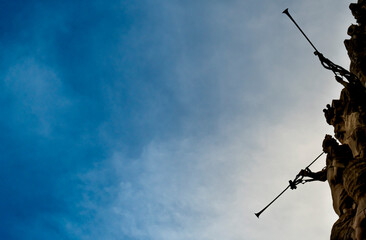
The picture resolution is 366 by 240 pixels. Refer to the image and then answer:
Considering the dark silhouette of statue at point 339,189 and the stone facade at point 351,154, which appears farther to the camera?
the dark silhouette of statue at point 339,189

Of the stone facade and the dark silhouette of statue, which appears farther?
the dark silhouette of statue

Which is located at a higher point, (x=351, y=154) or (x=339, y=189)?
(x=351, y=154)

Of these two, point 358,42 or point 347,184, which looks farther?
point 358,42

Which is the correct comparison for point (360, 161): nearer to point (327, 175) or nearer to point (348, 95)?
point (327, 175)

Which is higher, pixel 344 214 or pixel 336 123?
pixel 336 123

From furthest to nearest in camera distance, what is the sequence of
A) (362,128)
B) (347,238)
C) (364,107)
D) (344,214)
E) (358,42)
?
(358,42) → (364,107) → (362,128) → (344,214) → (347,238)

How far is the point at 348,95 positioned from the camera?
19734 mm

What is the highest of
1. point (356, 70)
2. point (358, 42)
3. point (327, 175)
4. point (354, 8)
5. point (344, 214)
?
point (354, 8)

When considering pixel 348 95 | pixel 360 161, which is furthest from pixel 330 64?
pixel 360 161

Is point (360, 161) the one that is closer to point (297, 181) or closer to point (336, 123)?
point (297, 181)

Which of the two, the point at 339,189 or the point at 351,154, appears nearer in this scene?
the point at 339,189

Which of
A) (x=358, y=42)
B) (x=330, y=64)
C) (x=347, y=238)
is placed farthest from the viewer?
(x=358, y=42)

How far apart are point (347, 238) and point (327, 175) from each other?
14.9ft

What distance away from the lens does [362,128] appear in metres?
17.6
